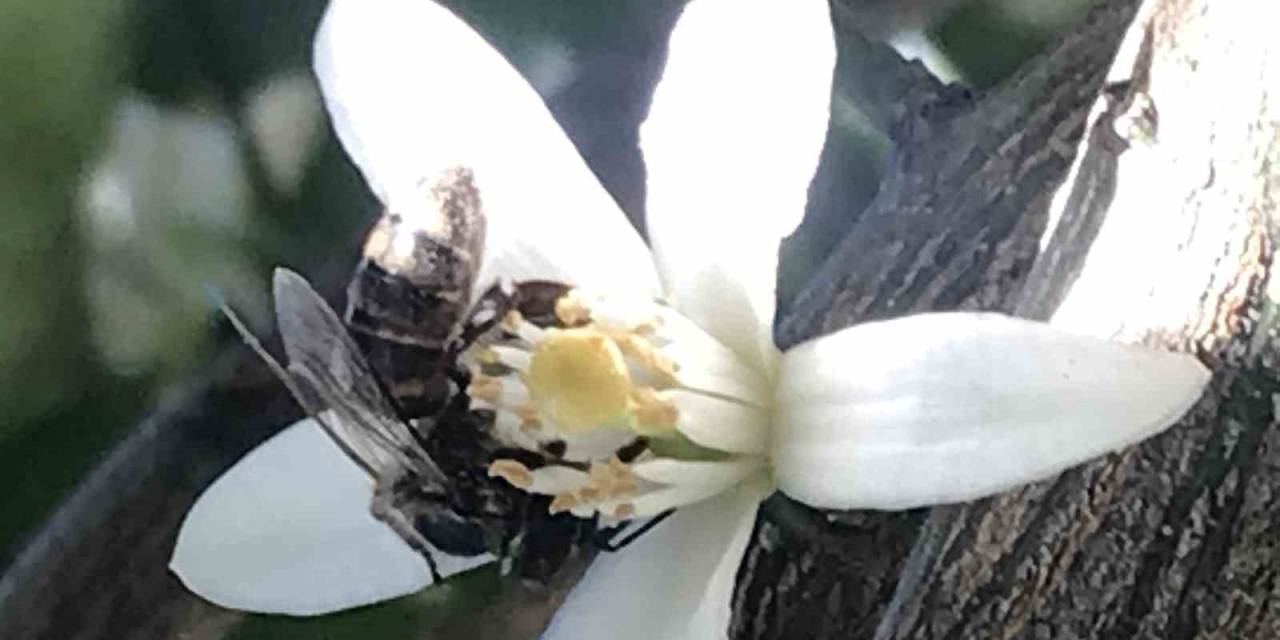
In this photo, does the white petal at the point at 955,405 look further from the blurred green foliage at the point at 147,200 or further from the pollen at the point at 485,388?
the blurred green foliage at the point at 147,200

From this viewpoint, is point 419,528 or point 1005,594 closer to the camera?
point 1005,594

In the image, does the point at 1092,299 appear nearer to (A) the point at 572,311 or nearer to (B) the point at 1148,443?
(B) the point at 1148,443

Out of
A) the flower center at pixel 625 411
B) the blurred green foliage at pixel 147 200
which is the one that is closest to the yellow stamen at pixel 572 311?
the flower center at pixel 625 411

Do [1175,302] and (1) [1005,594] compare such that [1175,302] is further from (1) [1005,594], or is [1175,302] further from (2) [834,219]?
(2) [834,219]

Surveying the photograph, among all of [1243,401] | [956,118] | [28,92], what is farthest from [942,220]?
[28,92]

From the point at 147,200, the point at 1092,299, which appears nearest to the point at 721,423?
the point at 1092,299
